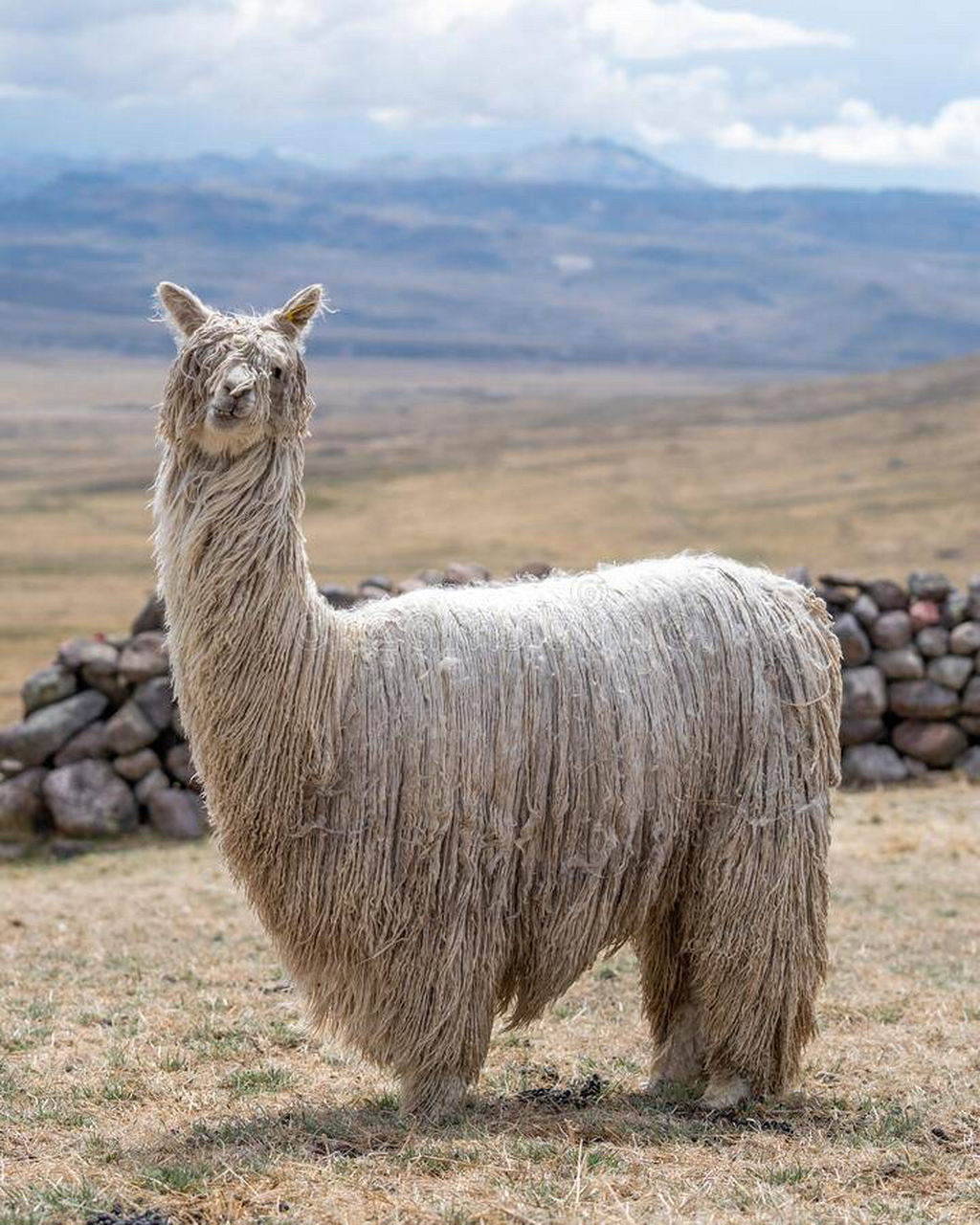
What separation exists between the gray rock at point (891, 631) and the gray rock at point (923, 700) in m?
0.33

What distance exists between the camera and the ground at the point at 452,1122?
4434 mm

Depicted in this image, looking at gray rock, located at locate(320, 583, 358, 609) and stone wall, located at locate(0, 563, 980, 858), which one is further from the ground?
gray rock, located at locate(320, 583, 358, 609)

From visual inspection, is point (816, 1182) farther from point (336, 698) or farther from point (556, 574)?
point (556, 574)

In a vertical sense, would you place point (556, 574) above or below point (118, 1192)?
above

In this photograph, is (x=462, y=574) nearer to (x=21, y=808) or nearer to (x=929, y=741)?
(x=21, y=808)

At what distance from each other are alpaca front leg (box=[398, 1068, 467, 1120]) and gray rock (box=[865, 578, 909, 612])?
874cm

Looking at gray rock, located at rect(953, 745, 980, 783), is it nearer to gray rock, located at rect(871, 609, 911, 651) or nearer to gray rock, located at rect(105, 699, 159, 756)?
gray rock, located at rect(871, 609, 911, 651)

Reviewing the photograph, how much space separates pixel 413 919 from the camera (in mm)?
5266

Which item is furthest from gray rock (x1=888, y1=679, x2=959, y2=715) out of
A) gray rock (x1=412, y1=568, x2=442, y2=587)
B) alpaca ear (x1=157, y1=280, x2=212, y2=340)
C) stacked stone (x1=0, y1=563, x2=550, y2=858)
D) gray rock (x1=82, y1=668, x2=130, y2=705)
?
alpaca ear (x1=157, y1=280, x2=212, y2=340)

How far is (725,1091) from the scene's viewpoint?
5.68 m

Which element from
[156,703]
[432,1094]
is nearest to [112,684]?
[156,703]

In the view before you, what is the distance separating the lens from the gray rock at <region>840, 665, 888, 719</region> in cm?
1308

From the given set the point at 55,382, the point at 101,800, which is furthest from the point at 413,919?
the point at 55,382

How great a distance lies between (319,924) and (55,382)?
128 m
